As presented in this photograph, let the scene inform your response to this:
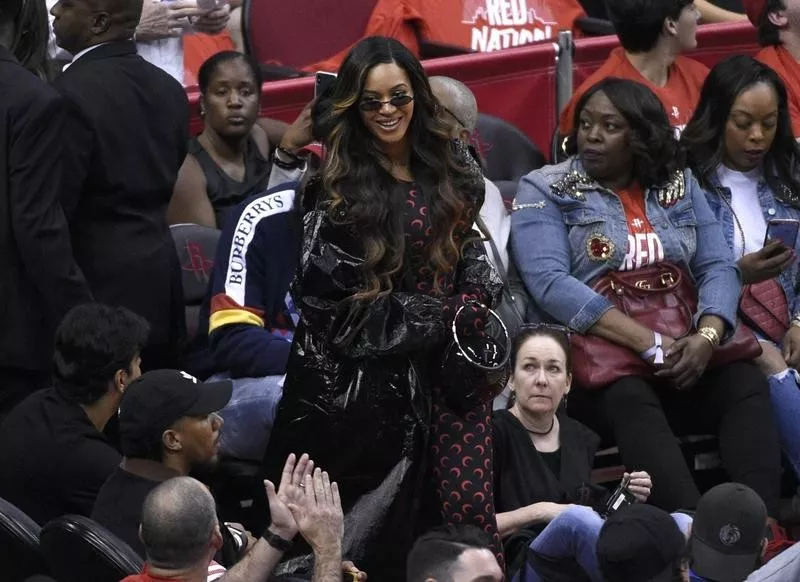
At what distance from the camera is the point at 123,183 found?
6.34 m

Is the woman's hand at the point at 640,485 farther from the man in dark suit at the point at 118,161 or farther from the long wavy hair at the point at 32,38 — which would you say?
the long wavy hair at the point at 32,38

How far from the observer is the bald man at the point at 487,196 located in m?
6.81

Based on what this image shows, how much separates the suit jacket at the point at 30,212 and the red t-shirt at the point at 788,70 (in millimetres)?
3271

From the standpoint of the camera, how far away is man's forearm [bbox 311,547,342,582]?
4973 millimetres

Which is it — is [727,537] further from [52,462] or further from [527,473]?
[52,462]

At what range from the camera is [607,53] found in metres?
8.66

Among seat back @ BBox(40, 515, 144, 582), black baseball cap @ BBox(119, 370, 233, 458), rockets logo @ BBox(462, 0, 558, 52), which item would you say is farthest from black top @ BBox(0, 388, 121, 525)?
rockets logo @ BBox(462, 0, 558, 52)

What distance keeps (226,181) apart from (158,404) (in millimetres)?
2275

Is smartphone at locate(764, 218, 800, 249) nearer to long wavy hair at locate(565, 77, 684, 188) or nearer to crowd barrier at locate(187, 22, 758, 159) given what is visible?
long wavy hair at locate(565, 77, 684, 188)

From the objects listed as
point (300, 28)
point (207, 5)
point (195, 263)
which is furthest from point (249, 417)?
point (300, 28)

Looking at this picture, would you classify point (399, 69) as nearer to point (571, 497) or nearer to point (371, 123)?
point (371, 123)

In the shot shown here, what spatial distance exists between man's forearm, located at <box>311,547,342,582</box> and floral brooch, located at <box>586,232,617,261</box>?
218 centimetres

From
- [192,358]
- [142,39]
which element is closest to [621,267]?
[192,358]

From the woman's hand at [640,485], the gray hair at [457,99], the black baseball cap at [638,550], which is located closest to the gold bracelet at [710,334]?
the woman's hand at [640,485]
